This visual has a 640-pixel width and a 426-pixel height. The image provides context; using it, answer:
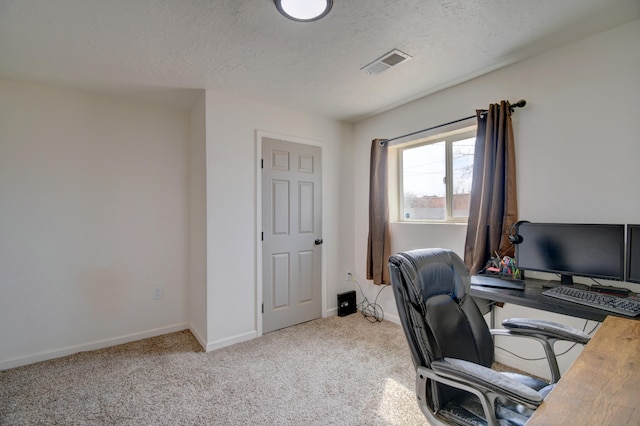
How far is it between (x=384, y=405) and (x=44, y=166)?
3288mm

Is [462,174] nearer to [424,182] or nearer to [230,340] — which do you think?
[424,182]

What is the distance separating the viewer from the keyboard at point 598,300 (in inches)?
56.0

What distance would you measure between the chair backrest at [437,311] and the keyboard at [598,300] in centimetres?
61

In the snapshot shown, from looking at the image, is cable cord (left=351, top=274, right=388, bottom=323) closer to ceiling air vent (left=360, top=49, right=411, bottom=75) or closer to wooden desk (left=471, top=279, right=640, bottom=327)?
wooden desk (left=471, top=279, right=640, bottom=327)

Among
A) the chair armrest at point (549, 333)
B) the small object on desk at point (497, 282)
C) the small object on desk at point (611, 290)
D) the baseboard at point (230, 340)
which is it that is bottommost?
the baseboard at point (230, 340)

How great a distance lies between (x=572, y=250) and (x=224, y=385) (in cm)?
252

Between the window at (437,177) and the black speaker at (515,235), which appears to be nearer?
the black speaker at (515,235)

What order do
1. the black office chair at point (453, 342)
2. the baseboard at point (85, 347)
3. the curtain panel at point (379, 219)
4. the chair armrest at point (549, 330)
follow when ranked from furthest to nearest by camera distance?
the curtain panel at point (379, 219) → the baseboard at point (85, 347) → the chair armrest at point (549, 330) → the black office chair at point (453, 342)

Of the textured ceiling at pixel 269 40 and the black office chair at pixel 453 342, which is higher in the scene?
the textured ceiling at pixel 269 40

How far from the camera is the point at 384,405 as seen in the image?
1.84 meters

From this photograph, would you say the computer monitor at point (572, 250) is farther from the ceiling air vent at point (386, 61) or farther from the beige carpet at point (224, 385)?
the ceiling air vent at point (386, 61)

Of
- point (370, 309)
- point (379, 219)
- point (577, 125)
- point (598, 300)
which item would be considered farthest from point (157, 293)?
point (577, 125)

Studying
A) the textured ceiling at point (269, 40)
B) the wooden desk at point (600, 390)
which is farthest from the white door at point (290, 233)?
the wooden desk at point (600, 390)

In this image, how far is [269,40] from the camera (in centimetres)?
190
